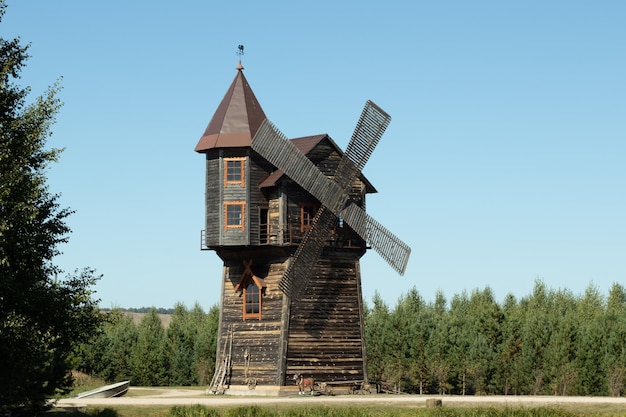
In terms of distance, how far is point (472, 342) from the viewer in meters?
51.6

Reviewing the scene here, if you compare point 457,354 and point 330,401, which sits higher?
point 457,354

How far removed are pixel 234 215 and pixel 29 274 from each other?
14.8m

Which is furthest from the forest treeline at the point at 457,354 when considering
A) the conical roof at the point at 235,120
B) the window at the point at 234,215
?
the conical roof at the point at 235,120

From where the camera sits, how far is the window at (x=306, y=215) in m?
38.8

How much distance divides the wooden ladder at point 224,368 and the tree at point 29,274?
43.8 ft

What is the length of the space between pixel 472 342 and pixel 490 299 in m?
25.1

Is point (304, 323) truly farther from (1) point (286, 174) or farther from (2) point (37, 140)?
(2) point (37, 140)

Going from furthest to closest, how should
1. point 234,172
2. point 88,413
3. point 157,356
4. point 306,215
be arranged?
1. point 157,356
2. point 306,215
3. point 234,172
4. point 88,413

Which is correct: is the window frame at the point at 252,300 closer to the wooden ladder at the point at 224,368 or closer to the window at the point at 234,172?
the wooden ladder at the point at 224,368

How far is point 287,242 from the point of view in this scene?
3806cm

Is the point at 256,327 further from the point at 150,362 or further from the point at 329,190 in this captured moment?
the point at 150,362

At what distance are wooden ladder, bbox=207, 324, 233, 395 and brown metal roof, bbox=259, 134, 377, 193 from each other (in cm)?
652

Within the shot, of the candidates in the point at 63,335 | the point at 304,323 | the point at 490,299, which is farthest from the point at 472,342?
the point at 63,335

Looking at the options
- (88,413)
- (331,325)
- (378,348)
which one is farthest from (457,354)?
(88,413)
